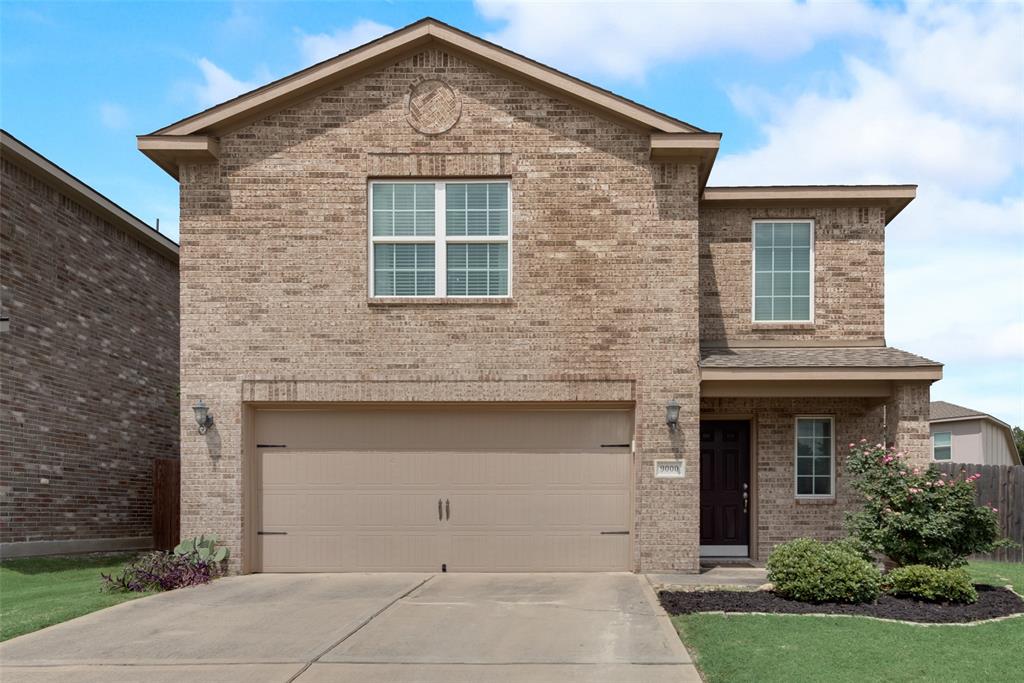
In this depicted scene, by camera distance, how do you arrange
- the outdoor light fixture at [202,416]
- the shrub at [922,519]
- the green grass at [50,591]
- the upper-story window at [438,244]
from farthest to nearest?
the upper-story window at [438,244]
the outdoor light fixture at [202,416]
the shrub at [922,519]
the green grass at [50,591]

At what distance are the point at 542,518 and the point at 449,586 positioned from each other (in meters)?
1.95

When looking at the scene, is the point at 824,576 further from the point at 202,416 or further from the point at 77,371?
the point at 77,371

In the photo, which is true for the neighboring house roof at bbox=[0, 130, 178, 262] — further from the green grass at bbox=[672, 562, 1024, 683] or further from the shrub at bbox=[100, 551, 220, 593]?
the green grass at bbox=[672, 562, 1024, 683]

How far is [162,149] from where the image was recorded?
538 inches

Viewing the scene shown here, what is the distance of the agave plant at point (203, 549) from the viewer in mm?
13398

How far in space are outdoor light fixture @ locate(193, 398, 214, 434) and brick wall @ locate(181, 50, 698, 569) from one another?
0.36ft

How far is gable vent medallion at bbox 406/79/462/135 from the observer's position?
14.0 m

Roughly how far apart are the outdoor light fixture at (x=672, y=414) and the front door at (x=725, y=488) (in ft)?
7.08

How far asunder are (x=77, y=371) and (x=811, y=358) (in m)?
12.3

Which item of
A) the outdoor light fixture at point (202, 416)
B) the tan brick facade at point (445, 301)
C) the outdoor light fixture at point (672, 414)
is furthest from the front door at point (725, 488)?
the outdoor light fixture at point (202, 416)

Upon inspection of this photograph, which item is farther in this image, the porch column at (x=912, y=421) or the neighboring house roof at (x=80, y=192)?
the neighboring house roof at (x=80, y=192)

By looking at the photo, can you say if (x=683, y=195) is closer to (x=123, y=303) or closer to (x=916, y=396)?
(x=916, y=396)

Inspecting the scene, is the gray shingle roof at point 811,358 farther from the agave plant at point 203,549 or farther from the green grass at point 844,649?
the agave plant at point 203,549

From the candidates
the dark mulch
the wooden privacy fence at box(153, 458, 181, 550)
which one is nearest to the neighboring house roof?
the wooden privacy fence at box(153, 458, 181, 550)
